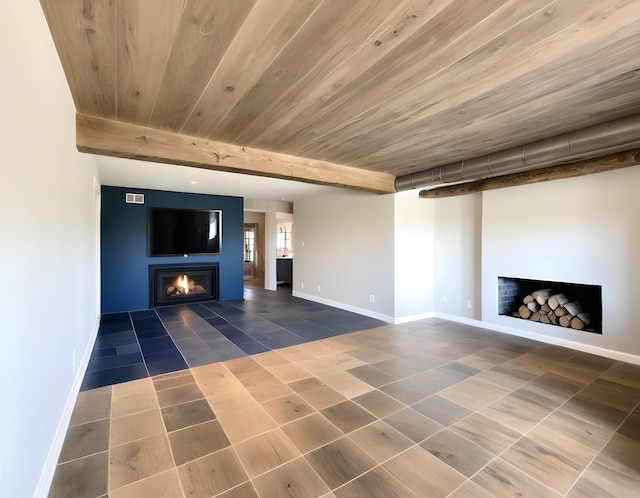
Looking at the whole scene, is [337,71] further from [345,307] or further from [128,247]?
[128,247]

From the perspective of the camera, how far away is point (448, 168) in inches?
154

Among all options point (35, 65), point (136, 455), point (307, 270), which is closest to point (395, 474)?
point (136, 455)

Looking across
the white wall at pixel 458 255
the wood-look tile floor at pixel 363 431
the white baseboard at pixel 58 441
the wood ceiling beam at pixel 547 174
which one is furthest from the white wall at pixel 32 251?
the white wall at pixel 458 255

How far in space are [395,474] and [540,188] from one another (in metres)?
3.92

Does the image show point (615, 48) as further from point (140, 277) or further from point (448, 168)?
point (140, 277)

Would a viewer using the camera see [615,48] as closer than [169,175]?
Yes

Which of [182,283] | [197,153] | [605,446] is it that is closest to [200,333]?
[182,283]

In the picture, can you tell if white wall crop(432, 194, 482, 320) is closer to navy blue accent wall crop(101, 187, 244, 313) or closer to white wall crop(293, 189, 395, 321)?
white wall crop(293, 189, 395, 321)

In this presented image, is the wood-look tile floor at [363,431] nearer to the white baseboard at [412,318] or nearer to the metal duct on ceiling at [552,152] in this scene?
the white baseboard at [412,318]

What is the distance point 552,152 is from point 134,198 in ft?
21.0

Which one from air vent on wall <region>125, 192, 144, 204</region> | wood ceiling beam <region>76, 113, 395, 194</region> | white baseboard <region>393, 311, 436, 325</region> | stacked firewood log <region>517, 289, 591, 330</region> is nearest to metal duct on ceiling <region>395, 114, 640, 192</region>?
wood ceiling beam <region>76, 113, 395, 194</region>

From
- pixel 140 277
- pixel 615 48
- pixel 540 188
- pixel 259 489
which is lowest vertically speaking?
pixel 259 489

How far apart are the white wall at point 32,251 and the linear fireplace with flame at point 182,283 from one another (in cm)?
415

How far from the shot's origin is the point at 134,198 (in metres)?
5.96
